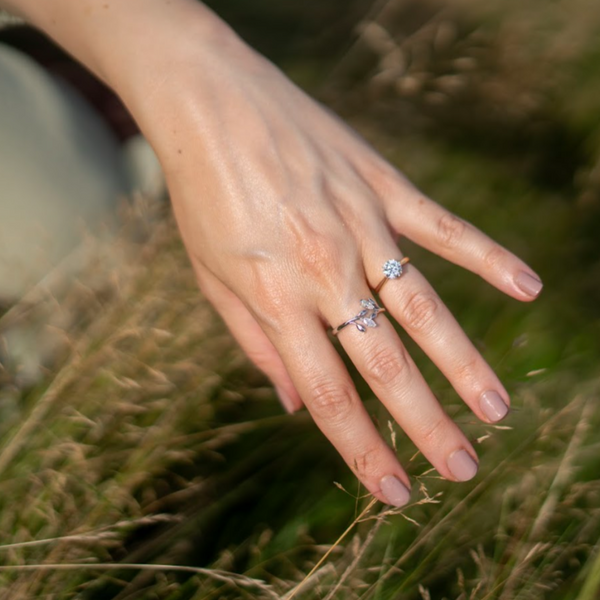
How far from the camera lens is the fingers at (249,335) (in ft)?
5.45

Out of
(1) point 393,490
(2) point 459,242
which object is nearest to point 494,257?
(2) point 459,242

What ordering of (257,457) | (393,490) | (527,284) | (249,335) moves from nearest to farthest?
(393,490) → (527,284) → (249,335) → (257,457)

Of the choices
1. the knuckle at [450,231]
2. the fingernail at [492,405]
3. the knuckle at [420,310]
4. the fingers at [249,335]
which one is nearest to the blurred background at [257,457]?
the fingernail at [492,405]

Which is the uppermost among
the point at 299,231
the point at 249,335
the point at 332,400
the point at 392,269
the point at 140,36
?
the point at 140,36

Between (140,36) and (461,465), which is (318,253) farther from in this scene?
(140,36)

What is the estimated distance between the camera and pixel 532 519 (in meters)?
1.56

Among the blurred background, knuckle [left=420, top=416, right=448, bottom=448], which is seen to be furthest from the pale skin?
the blurred background

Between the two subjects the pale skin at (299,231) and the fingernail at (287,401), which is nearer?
the pale skin at (299,231)

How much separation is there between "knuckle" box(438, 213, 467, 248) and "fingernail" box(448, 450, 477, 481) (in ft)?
1.65

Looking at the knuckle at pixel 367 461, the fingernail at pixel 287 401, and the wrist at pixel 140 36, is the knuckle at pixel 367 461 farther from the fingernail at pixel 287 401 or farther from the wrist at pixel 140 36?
the wrist at pixel 140 36

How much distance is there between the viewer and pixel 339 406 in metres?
Result: 1.46

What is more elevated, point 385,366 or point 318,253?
point 318,253

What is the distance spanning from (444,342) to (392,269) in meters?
0.21

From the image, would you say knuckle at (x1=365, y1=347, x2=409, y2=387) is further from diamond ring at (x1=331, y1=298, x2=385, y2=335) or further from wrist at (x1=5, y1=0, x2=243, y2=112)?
wrist at (x1=5, y1=0, x2=243, y2=112)
